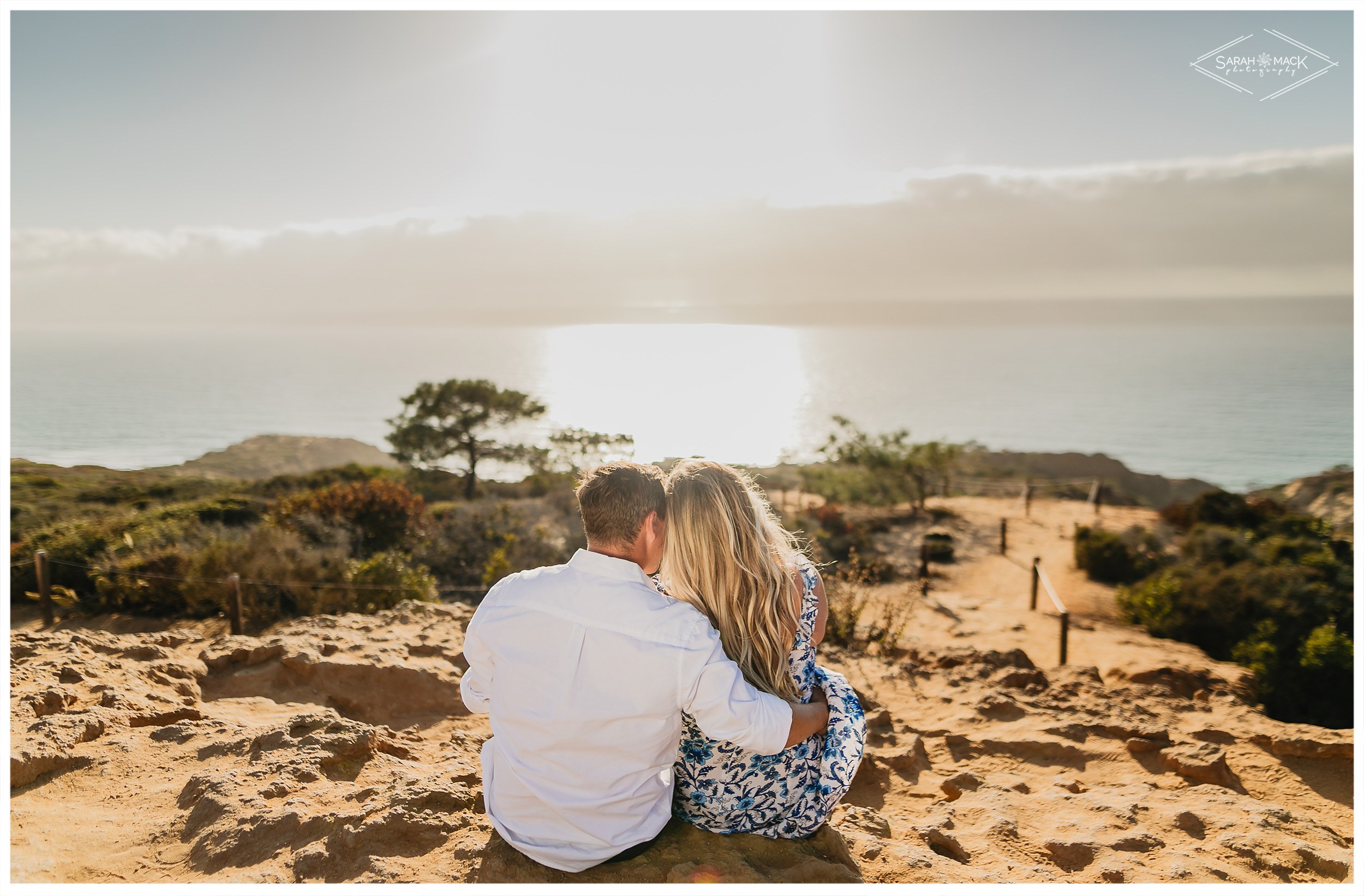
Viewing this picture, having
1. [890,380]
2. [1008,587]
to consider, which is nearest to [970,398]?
[890,380]

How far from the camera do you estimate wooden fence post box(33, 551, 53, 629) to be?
7266 mm

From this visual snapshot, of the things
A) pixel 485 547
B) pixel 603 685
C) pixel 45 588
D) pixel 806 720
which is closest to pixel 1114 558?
pixel 485 547

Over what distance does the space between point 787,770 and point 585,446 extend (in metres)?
16.6

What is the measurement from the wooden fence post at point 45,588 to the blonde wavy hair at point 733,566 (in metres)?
8.02

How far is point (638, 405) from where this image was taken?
66188 millimetres

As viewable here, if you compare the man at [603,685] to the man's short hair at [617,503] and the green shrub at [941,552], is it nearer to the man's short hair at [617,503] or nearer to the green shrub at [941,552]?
the man's short hair at [617,503]

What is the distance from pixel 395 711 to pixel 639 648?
3.41 meters

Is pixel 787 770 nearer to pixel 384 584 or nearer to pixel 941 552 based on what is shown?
pixel 384 584

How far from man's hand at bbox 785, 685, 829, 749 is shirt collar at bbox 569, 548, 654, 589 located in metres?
0.65

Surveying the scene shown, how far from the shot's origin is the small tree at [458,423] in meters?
20.7

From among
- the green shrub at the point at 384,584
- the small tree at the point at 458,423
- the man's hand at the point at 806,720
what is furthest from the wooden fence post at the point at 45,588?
the small tree at the point at 458,423

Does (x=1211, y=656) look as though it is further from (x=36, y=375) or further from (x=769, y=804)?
(x=36, y=375)

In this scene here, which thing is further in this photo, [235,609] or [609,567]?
[235,609]

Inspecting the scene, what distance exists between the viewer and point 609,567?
212cm
